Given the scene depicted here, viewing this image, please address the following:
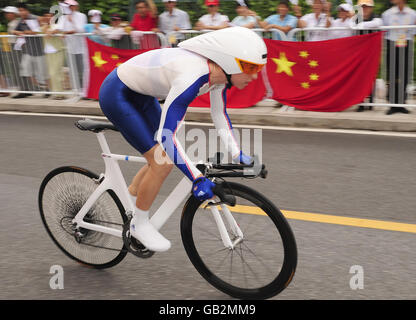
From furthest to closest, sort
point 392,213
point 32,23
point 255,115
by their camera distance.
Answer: point 32,23 < point 255,115 < point 392,213

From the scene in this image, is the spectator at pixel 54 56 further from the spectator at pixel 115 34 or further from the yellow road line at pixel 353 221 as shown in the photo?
the yellow road line at pixel 353 221

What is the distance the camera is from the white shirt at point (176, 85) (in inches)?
118

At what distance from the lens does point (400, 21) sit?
321 inches

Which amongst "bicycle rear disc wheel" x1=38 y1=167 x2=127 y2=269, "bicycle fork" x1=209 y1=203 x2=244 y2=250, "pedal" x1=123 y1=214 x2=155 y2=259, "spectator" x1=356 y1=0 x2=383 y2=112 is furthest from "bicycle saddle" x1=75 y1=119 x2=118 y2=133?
"spectator" x1=356 y1=0 x2=383 y2=112

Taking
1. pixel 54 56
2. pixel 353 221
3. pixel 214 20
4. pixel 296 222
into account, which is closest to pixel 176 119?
pixel 296 222

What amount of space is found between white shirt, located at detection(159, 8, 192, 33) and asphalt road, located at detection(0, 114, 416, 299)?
2809mm

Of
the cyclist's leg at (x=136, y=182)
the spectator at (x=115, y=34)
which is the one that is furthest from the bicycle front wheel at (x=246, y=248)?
the spectator at (x=115, y=34)

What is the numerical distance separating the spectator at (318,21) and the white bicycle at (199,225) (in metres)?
5.83

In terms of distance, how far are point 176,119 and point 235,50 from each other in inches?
20.1

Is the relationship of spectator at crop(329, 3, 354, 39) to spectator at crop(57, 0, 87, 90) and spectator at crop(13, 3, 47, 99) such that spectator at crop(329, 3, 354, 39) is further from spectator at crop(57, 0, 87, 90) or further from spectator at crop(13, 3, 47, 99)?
spectator at crop(13, 3, 47, 99)

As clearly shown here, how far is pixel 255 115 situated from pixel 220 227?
17.9 ft

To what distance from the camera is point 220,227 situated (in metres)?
3.33

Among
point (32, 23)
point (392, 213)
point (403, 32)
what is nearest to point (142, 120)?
point (392, 213)
